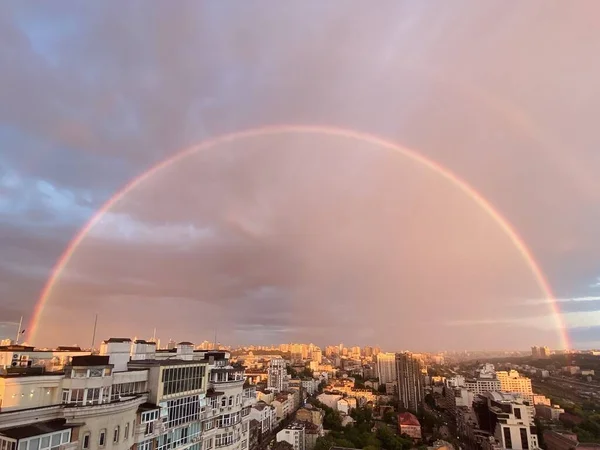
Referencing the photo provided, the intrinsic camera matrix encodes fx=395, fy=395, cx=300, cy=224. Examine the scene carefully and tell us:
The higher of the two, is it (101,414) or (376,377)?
(101,414)

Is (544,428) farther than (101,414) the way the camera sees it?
→ Yes

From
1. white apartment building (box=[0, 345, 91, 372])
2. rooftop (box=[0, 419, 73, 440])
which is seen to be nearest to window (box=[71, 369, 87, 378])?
rooftop (box=[0, 419, 73, 440])

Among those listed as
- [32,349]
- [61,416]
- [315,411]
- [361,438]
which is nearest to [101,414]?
[61,416]

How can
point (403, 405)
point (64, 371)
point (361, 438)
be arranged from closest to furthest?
point (64, 371), point (361, 438), point (403, 405)

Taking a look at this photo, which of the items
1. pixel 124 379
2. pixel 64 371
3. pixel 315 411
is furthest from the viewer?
pixel 315 411

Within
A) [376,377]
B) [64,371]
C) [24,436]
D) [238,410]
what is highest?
[64,371]

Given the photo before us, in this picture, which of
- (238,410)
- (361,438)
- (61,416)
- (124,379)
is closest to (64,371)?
(61,416)

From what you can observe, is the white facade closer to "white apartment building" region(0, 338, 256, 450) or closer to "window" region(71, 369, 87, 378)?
"white apartment building" region(0, 338, 256, 450)

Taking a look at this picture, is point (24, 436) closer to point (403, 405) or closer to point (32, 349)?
point (32, 349)
